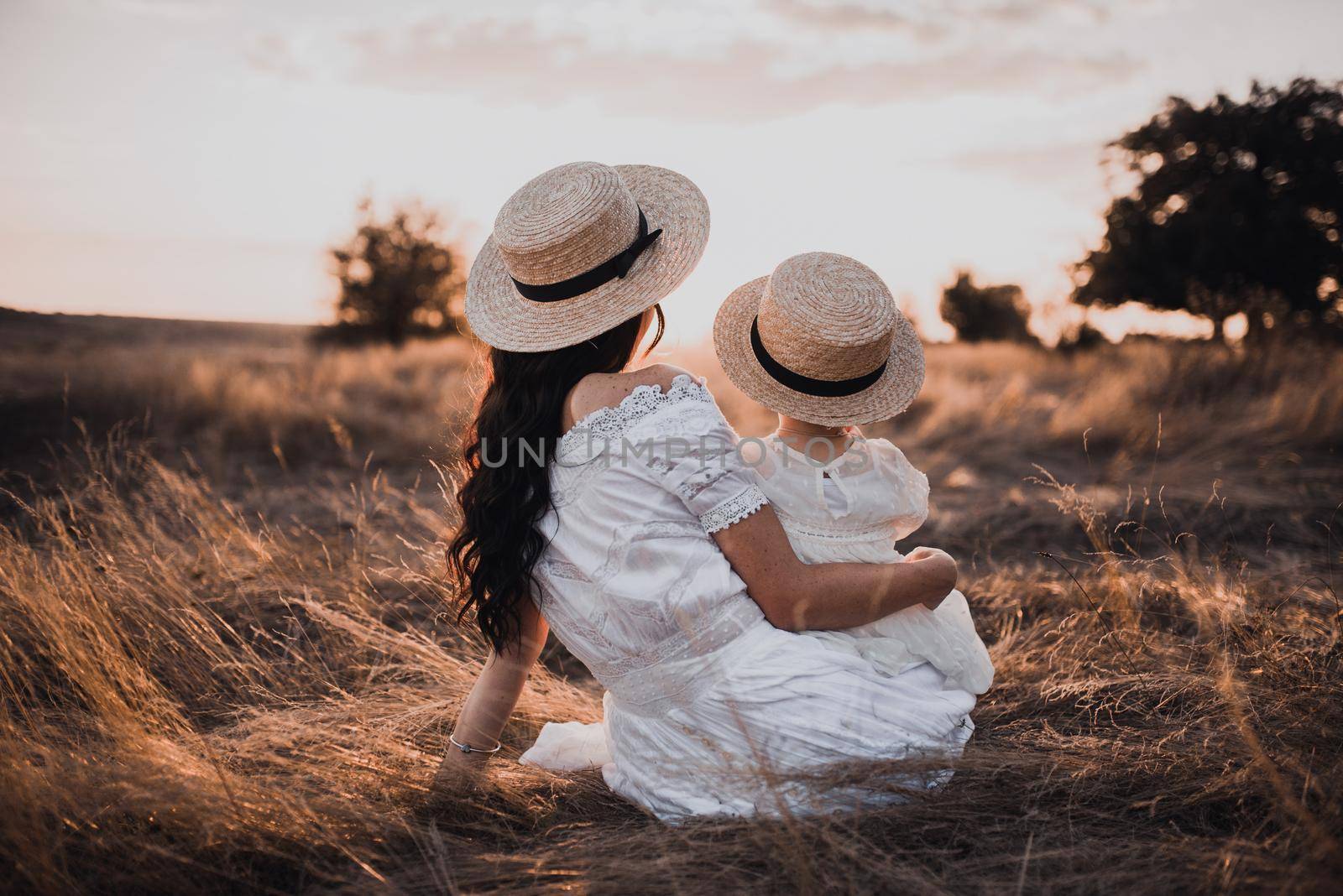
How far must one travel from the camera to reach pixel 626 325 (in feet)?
6.14

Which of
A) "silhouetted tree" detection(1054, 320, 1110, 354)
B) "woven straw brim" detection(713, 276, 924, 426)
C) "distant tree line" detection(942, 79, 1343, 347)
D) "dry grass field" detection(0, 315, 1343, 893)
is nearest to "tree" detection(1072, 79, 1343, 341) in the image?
"distant tree line" detection(942, 79, 1343, 347)

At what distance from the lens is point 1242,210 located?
1306cm

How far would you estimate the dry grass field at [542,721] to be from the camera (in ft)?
5.38

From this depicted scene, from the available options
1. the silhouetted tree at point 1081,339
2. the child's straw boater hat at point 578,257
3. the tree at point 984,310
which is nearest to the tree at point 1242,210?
the silhouetted tree at point 1081,339

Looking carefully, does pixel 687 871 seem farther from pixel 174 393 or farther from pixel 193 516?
pixel 174 393

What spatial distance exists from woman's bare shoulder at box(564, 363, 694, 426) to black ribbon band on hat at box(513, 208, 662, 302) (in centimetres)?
20

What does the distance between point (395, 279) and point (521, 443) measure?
64.4 feet

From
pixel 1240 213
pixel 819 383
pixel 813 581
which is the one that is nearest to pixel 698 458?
pixel 813 581

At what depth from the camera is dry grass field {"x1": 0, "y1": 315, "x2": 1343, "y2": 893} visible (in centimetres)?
164

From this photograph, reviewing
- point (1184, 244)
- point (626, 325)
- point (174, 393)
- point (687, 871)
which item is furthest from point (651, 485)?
point (1184, 244)

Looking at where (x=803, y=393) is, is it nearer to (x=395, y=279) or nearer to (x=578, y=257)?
(x=578, y=257)

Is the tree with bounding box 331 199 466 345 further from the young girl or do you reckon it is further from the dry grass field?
the young girl

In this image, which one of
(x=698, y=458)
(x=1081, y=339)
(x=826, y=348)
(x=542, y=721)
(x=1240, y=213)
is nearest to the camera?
(x=698, y=458)

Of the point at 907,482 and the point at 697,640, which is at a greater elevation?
the point at 907,482
